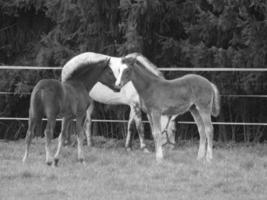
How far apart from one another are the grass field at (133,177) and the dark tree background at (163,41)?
3014mm

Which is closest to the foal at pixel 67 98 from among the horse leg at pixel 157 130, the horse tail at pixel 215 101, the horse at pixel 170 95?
the horse at pixel 170 95

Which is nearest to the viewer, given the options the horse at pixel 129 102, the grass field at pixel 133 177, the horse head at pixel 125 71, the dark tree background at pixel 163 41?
the grass field at pixel 133 177

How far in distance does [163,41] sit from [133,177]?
6876 mm

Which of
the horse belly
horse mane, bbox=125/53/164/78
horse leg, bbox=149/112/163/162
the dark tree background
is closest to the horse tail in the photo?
the horse belly

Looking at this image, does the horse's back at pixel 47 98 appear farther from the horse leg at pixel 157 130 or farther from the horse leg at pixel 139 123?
the horse leg at pixel 139 123

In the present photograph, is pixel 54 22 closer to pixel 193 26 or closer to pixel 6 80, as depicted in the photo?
pixel 6 80

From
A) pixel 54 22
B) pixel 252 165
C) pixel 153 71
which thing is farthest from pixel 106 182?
pixel 54 22

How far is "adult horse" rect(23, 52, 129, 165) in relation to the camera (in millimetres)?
9562

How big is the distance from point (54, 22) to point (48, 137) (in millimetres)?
7783

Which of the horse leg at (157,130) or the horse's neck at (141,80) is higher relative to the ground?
the horse's neck at (141,80)

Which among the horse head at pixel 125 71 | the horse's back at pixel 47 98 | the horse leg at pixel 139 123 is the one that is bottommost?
the horse leg at pixel 139 123

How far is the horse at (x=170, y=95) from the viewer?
10.3 meters

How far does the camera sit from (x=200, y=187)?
7723 mm

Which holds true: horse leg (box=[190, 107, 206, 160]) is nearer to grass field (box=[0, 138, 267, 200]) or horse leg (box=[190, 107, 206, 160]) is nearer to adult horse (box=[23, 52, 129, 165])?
grass field (box=[0, 138, 267, 200])
